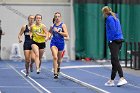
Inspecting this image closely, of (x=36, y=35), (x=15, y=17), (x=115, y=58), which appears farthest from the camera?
(x=15, y=17)

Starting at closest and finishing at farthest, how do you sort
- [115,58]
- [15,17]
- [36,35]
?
[115,58] < [36,35] < [15,17]

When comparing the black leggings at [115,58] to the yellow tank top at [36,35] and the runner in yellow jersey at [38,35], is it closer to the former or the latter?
the runner in yellow jersey at [38,35]

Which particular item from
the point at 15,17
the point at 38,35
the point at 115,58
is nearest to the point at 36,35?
the point at 38,35

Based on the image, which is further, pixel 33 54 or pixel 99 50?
pixel 99 50

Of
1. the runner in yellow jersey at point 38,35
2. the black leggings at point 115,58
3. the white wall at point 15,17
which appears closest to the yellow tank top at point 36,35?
the runner in yellow jersey at point 38,35

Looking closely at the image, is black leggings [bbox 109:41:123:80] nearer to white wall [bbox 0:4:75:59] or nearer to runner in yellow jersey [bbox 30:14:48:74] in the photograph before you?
runner in yellow jersey [bbox 30:14:48:74]

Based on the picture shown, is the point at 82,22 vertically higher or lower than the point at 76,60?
higher

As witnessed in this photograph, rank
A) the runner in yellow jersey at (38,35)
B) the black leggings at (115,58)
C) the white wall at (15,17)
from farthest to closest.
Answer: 1. the white wall at (15,17)
2. the runner in yellow jersey at (38,35)
3. the black leggings at (115,58)

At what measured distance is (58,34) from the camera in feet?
A: 42.3

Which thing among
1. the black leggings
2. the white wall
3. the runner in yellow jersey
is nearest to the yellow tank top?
the runner in yellow jersey

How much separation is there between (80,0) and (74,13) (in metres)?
0.77

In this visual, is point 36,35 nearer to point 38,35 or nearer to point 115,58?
point 38,35

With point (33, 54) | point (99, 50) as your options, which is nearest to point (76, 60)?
point (99, 50)

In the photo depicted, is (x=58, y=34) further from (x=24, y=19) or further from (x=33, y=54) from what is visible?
(x=24, y=19)
